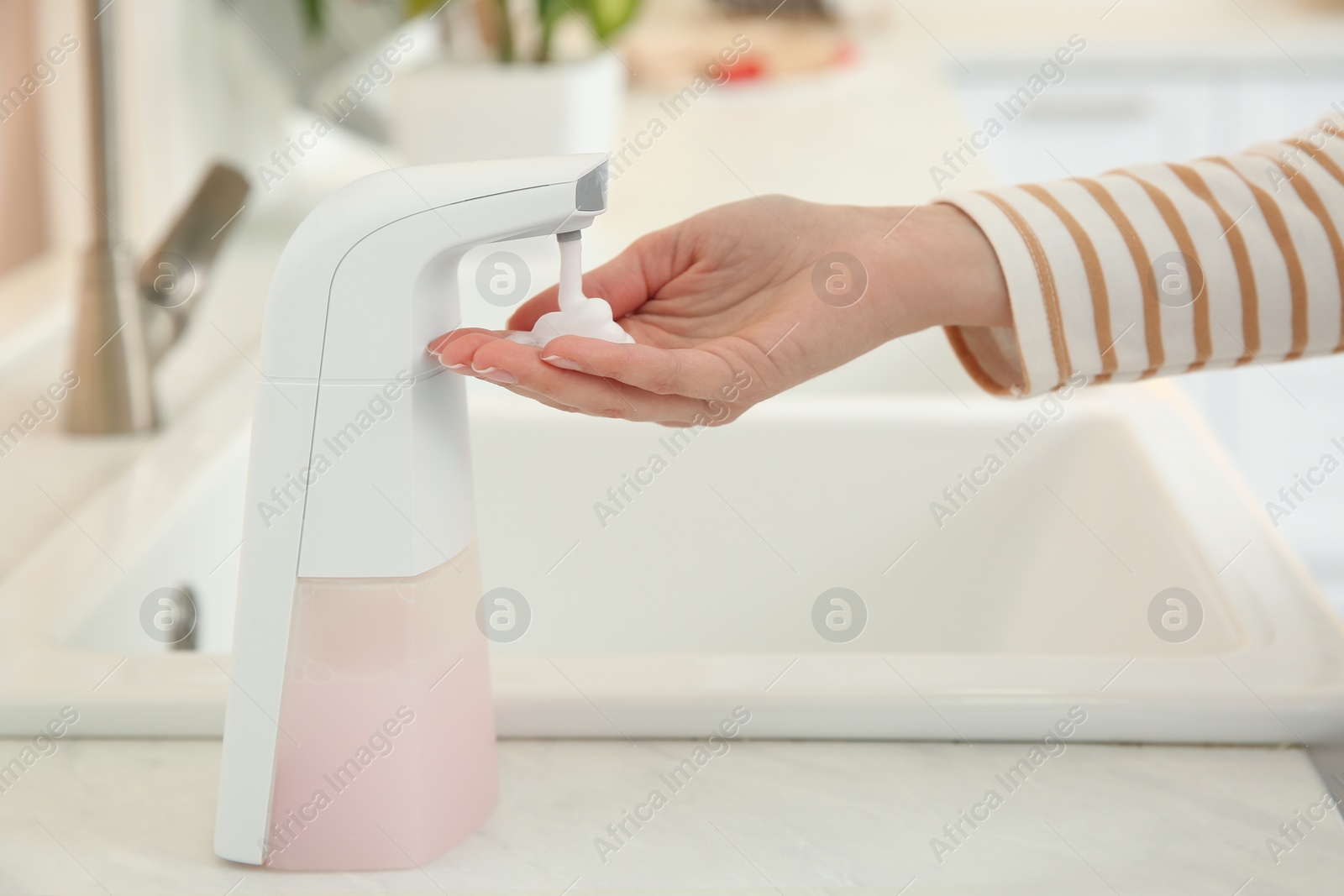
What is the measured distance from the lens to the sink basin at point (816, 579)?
0.53 m

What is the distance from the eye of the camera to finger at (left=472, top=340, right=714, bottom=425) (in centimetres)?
45

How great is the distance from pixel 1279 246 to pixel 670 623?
432 millimetres

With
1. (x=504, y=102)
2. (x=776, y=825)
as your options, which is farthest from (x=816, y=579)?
(x=504, y=102)

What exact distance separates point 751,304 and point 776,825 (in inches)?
10.9

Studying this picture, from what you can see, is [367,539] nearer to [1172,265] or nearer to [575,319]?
[575,319]

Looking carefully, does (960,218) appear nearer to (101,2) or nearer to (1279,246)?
(1279,246)

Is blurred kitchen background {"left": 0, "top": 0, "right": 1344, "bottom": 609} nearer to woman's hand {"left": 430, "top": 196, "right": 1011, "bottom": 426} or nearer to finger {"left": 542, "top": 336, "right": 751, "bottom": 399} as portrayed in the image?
woman's hand {"left": 430, "top": 196, "right": 1011, "bottom": 426}

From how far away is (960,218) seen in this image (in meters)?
0.63

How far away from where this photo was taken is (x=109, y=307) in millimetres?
805

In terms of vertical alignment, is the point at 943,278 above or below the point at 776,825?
above

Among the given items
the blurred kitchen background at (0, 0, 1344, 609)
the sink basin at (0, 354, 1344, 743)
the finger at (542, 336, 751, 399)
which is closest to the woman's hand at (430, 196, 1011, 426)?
the finger at (542, 336, 751, 399)

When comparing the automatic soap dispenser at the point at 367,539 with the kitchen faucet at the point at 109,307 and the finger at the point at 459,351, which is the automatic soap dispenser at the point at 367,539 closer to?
the finger at the point at 459,351

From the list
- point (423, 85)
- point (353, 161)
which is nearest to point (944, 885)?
point (423, 85)

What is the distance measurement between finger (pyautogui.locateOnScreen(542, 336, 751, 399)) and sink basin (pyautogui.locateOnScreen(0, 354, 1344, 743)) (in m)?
0.13
